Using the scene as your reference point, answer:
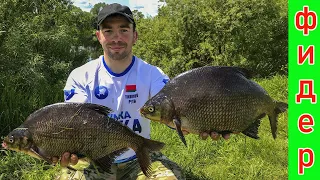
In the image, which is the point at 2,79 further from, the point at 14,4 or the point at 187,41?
the point at 187,41

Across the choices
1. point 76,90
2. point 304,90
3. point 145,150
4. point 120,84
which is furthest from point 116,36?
point 304,90

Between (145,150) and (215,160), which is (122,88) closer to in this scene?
(145,150)

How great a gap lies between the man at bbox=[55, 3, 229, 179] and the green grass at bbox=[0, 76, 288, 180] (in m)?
1.03

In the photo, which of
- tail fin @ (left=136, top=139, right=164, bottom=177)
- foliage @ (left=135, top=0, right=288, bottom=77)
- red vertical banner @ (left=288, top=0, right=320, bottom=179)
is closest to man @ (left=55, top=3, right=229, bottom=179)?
tail fin @ (left=136, top=139, right=164, bottom=177)

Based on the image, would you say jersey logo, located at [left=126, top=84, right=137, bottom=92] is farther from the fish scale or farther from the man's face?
the fish scale

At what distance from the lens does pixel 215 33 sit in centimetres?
962

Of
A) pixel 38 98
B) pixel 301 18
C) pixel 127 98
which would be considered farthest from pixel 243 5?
pixel 127 98

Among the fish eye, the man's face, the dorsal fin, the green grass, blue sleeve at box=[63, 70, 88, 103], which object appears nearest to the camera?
the fish eye

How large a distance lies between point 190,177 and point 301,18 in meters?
2.49

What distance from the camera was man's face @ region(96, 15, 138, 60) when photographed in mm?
2736

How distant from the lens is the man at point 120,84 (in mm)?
2742

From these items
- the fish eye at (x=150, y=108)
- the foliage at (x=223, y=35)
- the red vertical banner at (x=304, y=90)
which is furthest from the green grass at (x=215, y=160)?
the foliage at (x=223, y=35)

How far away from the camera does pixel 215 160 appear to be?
4082mm

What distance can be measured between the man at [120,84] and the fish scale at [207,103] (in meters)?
0.60
